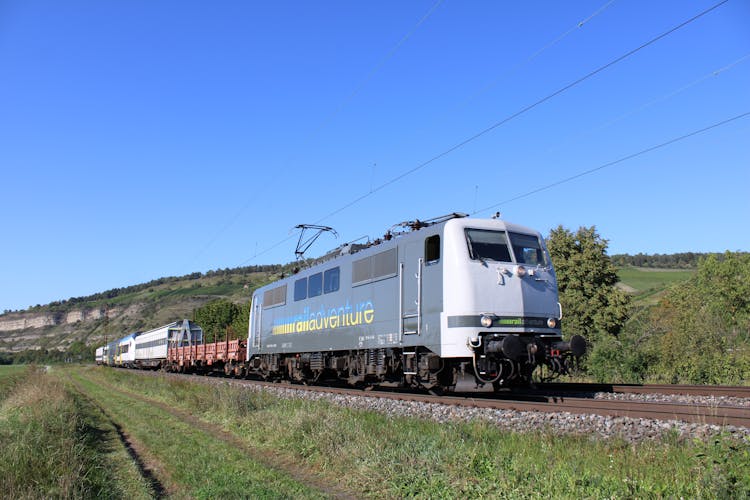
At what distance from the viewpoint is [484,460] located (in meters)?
6.50

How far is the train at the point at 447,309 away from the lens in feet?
39.9

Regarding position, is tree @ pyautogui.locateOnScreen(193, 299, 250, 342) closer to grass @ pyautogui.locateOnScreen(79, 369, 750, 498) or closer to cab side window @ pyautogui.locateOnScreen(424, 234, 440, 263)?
cab side window @ pyautogui.locateOnScreen(424, 234, 440, 263)

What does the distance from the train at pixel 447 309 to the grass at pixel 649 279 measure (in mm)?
74974

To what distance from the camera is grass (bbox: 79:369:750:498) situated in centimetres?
518

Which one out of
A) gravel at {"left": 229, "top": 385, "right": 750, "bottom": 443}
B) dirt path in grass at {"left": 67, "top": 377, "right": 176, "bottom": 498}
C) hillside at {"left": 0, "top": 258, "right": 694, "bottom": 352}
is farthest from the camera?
hillside at {"left": 0, "top": 258, "right": 694, "bottom": 352}

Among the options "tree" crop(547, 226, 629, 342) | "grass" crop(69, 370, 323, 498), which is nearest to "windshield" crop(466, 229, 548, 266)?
"grass" crop(69, 370, 323, 498)

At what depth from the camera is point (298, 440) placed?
29.7ft

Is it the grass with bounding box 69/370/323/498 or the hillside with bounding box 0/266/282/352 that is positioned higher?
the hillside with bounding box 0/266/282/352

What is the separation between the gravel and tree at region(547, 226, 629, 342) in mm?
26852

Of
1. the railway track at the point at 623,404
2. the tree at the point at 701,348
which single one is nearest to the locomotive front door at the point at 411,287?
the railway track at the point at 623,404

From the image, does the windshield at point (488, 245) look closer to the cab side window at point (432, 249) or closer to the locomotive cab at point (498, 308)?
the locomotive cab at point (498, 308)

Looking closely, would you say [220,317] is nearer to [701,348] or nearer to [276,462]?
[701,348]

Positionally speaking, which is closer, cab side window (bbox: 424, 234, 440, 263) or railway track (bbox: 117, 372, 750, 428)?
railway track (bbox: 117, 372, 750, 428)

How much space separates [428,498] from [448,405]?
6020 millimetres
